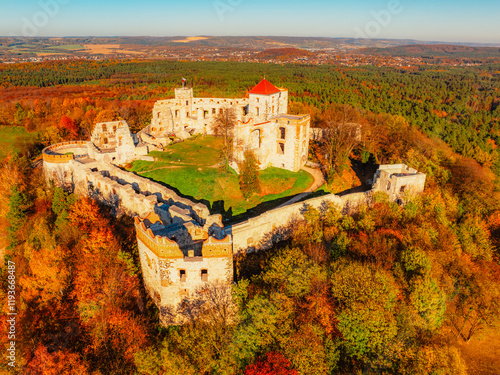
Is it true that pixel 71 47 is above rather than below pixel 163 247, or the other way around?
above

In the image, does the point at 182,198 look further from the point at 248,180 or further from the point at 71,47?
the point at 71,47

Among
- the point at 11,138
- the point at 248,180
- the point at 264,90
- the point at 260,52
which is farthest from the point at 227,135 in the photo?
the point at 260,52

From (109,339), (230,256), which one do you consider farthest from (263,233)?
(109,339)

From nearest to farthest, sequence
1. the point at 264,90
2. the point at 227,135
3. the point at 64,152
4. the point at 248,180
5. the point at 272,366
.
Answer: the point at 272,366, the point at 248,180, the point at 227,135, the point at 64,152, the point at 264,90

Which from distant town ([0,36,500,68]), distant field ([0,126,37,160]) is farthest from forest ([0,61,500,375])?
distant town ([0,36,500,68])

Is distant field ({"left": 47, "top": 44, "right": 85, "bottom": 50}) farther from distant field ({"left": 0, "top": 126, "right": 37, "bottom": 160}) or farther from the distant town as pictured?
distant field ({"left": 0, "top": 126, "right": 37, "bottom": 160})

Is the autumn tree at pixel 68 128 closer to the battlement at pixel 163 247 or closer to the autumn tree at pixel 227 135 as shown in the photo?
the autumn tree at pixel 227 135

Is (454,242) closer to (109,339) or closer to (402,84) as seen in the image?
(109,339)

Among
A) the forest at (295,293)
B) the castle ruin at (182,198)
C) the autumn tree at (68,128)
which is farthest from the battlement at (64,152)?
the autumn tree at (68,128)
